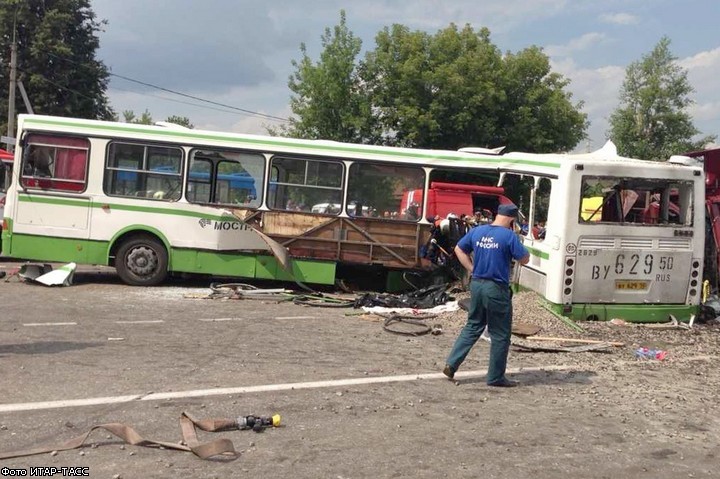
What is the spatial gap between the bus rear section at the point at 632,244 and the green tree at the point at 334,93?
663 inches

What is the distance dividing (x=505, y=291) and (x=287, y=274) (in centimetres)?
664

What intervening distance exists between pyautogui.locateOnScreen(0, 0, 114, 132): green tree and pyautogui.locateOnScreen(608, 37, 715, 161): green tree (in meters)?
28.7

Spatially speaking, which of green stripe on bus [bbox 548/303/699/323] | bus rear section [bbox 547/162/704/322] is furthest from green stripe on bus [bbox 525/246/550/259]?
green stripe on bus [bbox 548/303/699/323]

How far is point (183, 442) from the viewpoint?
15.4ft

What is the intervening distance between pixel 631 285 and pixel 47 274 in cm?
988

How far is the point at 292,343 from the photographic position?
27.2ft

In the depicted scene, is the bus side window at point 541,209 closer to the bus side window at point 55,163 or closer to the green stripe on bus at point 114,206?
the green stripe on bus at point 114,206

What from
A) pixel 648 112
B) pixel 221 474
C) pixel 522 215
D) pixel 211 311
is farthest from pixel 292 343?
pixel 648 112

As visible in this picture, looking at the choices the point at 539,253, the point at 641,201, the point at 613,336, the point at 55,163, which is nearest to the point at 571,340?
the point at 613,336

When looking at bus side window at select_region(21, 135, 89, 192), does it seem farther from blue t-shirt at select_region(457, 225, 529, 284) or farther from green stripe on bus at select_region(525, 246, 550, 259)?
blue t-shirt at select_region(457, 225, 529, 284)

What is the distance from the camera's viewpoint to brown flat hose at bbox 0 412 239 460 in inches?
175

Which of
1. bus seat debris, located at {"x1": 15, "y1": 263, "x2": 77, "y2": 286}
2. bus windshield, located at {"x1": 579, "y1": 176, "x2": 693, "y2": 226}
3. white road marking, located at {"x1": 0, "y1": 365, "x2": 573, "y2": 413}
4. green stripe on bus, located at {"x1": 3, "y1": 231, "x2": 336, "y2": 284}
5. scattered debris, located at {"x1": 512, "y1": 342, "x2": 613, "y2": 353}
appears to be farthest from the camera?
green stripe on bus, located at {"x1": 3, "y1": 231, "x2": 336, "y2": 284}

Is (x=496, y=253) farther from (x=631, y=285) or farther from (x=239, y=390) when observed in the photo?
(x=631, y=285)

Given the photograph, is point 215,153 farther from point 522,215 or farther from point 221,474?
point 221,474
